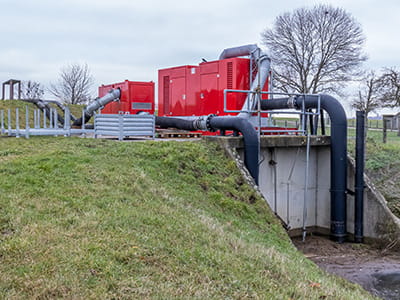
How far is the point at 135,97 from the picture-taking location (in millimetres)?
17859

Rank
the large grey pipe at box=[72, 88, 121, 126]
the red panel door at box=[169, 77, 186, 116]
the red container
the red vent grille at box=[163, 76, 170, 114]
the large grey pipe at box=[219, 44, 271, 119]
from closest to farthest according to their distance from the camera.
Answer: the large grey pipe at box=[219, 44, 271, 119]
the red panel door at box=[169, 77, 186, 116]
the red vent grille at box=[163, 76, 170, 114]
the large grey pipe at box=[72, 88, 121, 126]
the red container

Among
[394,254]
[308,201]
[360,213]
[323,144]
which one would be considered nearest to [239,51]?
[323,144]

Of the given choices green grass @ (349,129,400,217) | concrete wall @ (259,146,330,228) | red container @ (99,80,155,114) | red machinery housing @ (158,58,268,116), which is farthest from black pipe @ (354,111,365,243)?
red container @ (99,80,155,114)

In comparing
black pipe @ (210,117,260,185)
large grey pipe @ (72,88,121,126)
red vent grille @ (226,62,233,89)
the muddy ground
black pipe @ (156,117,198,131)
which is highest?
red vent grille @ (226,62,233,89)

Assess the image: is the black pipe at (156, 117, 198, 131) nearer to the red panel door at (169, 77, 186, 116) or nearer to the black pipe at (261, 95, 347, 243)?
the red panel door at (169, 77, 186, 116)

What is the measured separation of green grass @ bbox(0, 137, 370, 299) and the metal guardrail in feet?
8.92

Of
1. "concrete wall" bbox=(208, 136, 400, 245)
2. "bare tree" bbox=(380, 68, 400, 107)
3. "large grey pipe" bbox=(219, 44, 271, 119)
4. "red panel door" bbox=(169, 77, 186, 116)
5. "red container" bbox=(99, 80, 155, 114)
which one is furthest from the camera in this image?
"bare tree" bbox=(380, 68, 400, 107)

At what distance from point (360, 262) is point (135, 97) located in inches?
406

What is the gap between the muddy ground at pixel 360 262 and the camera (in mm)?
9766

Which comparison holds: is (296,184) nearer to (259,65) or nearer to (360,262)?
(360,262)

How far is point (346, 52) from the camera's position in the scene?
1339 inches

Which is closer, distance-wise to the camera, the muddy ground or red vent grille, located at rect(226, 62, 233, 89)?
the muddy ground

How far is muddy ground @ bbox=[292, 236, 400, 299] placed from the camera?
384 inches

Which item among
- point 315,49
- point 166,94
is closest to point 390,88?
point 315,49
